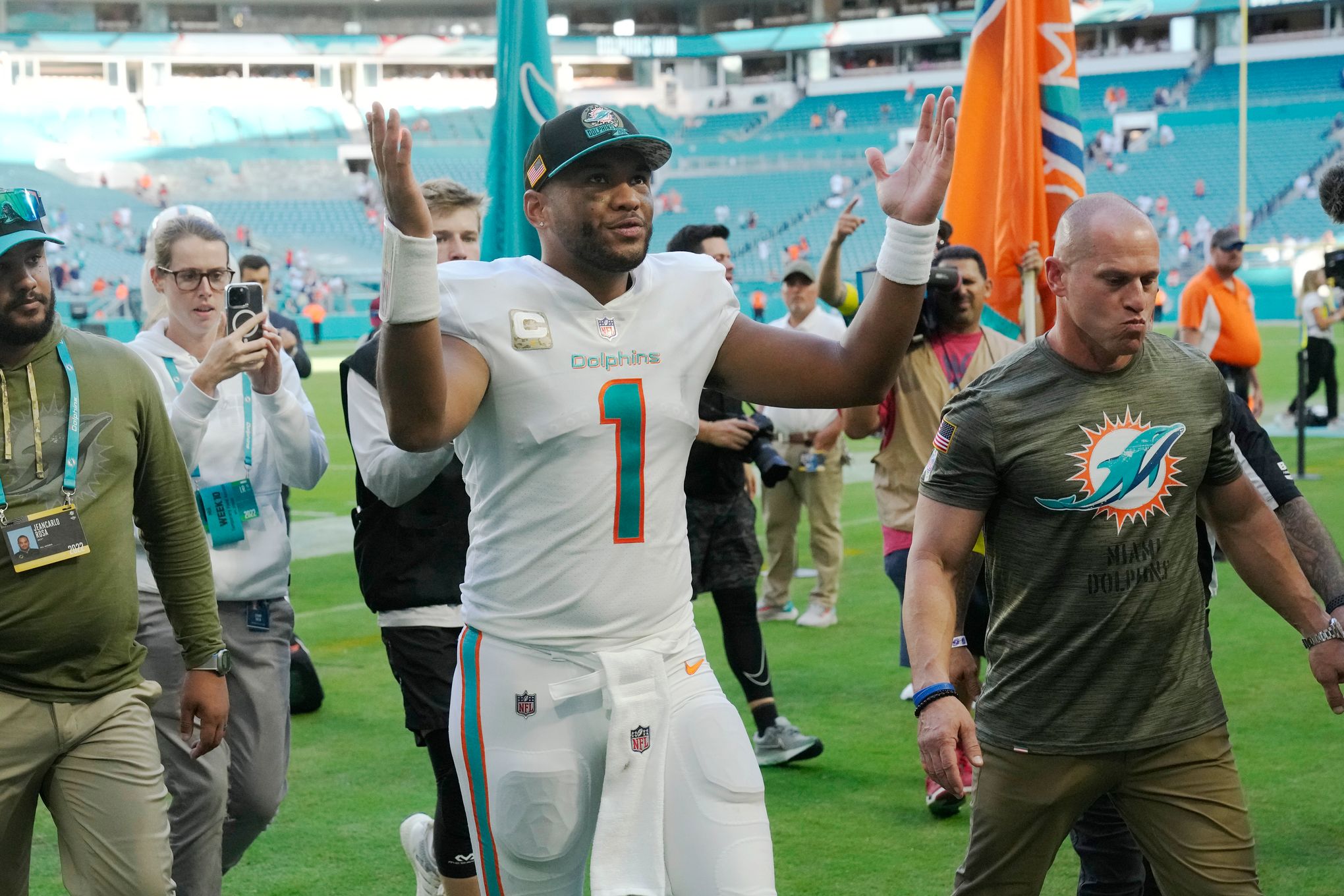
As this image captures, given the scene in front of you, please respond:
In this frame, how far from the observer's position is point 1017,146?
670cm

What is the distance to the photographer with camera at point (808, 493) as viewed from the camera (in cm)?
916

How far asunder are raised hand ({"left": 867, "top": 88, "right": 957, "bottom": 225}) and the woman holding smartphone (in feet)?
6.61

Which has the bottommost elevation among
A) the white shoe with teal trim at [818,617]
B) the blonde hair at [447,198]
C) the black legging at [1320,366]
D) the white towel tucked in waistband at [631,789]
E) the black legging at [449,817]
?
the white shoe with teal trim at [818,617]

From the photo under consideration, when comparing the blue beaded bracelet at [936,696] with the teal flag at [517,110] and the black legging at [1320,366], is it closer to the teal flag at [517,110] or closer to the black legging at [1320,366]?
the teal flag at [517,110]

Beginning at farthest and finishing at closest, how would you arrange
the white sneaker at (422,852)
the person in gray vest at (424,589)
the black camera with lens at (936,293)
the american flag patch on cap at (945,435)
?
1. the black camera with lens at (936,293)
2. the white sneaker at (422,852)
3. the person in gray vest at (424,589)
4. the american flag patch on cap at (945,435)

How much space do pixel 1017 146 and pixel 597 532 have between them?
426 cm

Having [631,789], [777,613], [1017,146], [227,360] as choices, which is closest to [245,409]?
[227,360]

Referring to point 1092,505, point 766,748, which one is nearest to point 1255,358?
point 766,748

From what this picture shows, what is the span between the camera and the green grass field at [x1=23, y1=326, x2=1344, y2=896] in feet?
16.9

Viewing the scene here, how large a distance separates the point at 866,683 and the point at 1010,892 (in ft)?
14.0

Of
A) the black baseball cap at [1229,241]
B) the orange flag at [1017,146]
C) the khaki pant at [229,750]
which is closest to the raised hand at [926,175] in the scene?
the khaki pant at [229,750]

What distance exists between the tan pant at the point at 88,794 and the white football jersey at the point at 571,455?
900 mm

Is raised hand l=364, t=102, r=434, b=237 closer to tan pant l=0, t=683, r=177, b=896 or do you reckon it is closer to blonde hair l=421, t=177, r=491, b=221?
tan pant l=0, t=683, r=177, b=896

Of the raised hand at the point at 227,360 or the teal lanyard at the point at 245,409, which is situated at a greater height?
the raised hand at the point at 227,360
